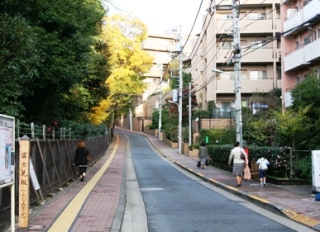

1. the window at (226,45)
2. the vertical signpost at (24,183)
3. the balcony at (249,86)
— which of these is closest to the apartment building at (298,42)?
the balcony at (249,86)

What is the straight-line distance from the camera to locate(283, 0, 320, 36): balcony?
89.4 ft

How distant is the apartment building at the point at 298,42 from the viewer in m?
27.8

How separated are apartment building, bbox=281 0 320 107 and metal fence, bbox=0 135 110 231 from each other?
16.1m

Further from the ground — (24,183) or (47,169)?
(24,183)

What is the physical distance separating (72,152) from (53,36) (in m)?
5.76

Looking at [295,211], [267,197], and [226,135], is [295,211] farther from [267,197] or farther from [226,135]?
[226,135]

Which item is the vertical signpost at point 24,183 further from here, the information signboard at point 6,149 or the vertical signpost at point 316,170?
the vertical signpost at point 316,170

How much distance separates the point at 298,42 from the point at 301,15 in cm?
281

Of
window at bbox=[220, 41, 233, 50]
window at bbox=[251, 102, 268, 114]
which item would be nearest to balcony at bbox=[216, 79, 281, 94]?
window at bbox=[220, 41, 233, 50]

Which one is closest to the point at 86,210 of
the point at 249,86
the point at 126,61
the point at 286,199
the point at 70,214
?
the point at 70,214

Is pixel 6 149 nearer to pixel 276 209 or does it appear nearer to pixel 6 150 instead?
pixel 6 150

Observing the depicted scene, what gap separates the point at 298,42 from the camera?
A: 3170 cm

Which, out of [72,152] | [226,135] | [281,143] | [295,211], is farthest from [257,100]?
[295,211]

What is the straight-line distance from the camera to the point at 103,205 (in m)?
11.5
